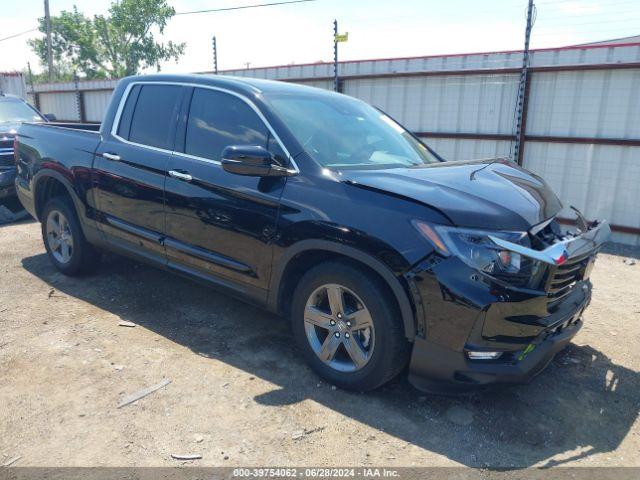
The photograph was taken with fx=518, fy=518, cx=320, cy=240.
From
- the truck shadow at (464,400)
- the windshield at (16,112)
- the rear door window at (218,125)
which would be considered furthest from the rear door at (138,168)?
the windshield at (16,112)

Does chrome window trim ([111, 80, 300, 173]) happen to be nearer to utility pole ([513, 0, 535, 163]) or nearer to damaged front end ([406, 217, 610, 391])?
damaged front end ([406, 217, 610, 391])

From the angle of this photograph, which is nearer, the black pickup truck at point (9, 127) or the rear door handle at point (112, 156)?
the rear door handle at point (112, 156)

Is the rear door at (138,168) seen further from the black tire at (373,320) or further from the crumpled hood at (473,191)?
the crumpled hood at (473,191)

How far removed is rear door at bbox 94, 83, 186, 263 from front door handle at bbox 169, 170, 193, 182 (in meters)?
0.11

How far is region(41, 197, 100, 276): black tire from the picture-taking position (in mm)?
4953

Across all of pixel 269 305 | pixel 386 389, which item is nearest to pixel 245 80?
pixel 269 305

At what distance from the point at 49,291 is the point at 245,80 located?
9.15 ft

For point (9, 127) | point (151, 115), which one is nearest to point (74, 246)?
point (151, 115)

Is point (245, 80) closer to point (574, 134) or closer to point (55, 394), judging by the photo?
point (55, 394)

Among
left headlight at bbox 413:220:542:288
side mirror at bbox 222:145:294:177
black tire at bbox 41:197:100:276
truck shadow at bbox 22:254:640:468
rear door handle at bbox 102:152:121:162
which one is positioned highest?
side mirror at bbox 222:145:294:177

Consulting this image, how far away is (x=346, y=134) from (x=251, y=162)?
2.98 ft

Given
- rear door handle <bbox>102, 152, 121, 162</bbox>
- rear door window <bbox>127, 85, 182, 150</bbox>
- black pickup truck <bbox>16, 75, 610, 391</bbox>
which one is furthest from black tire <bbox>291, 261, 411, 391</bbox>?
rear door handle <bbox>102, 152, 121, 162</bbox>

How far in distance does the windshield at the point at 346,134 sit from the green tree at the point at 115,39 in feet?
134

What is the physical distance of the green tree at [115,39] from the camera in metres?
40.1
